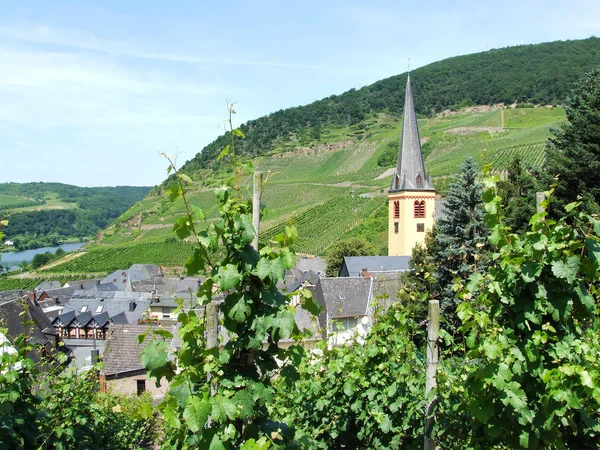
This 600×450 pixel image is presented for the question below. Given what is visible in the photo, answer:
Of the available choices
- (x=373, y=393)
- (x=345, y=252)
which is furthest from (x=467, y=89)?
(x=373, y=393)

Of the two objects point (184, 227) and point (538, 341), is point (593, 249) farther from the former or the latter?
point (184, 227)

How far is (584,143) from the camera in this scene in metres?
18.5

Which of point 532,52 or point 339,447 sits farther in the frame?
point 532,52

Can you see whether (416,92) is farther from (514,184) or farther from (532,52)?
(514,184)

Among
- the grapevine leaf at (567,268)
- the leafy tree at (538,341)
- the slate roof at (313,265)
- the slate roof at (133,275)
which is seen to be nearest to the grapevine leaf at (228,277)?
the leafy tree at (538,341)

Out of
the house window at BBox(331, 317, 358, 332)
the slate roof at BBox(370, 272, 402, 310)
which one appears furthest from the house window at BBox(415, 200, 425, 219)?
the house window at BBox(331, 317, 358, 332)

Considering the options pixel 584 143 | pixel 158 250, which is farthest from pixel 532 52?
pixel 584 143

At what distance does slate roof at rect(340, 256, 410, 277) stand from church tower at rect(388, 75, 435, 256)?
1844mm

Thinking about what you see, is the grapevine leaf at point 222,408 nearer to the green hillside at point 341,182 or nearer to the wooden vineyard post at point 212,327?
the wooden vineyard post at point 212,327

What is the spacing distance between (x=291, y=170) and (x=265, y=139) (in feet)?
158

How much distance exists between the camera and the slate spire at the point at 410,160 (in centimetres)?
4050

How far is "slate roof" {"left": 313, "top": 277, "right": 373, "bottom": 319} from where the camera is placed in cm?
2728

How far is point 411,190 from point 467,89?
14212 centimetres

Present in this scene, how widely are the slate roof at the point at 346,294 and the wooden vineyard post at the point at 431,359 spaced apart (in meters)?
22.8
